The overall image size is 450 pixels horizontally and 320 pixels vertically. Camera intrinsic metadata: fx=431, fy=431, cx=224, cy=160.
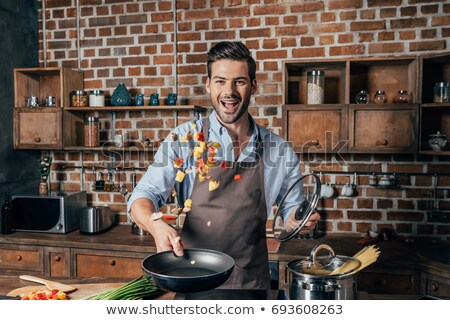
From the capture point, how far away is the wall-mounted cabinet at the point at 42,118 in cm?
288

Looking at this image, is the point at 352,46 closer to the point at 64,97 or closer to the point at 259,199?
the point at 259,199

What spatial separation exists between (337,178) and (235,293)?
61.7 inches

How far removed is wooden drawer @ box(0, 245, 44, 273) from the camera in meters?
2.63

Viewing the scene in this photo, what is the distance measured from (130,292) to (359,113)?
5.61 ft

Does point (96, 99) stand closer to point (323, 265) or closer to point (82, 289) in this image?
point (82, 289)

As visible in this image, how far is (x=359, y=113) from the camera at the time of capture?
2492mm

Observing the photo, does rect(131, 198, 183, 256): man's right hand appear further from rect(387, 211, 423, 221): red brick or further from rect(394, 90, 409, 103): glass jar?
rect(387, 211, 423, 221): red brick

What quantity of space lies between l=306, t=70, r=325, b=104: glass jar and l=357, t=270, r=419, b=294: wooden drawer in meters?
1.01

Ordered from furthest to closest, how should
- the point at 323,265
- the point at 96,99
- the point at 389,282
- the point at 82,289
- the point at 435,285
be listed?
the point at 96,99 → the point at 389,282 → the point at 435,285 → the point at 82,289 → the point at 323,265

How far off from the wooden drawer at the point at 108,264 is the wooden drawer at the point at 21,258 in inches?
9.8

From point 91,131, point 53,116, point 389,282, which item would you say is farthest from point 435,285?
point 53,116

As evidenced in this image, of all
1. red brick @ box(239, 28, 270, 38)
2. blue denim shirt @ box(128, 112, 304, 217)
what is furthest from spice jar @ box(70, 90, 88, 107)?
blue denim shirt @ box(128, 112, 304, 217)

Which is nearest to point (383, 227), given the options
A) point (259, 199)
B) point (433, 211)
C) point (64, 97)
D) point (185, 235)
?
point (433, 211)

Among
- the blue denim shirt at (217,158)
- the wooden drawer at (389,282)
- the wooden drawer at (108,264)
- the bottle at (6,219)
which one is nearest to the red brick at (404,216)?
the wooden drawer at (389,282)
